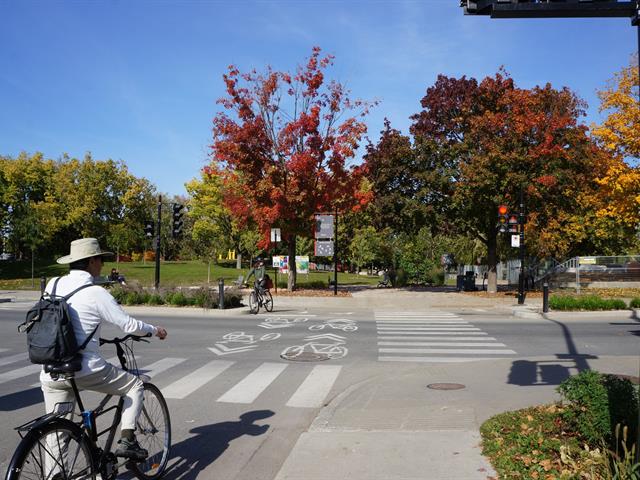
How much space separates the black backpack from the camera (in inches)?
147

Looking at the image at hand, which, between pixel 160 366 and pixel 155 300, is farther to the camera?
pixel 155 300

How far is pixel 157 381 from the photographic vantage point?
9008mm

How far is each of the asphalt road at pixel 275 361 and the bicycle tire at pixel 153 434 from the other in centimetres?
24

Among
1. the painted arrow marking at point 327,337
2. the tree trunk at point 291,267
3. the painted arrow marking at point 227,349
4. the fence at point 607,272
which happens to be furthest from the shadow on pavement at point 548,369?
the fence at point 607,272

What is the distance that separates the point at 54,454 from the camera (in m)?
3.67

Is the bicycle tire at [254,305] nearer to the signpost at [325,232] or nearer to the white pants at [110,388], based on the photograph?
the signpost at [325,232]

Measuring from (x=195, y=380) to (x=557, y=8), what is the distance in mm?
7157

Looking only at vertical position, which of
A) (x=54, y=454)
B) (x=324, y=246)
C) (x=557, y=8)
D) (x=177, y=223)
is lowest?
(x=54, y=454)

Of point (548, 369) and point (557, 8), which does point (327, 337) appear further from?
point (557, 8)

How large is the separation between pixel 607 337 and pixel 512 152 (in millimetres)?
15153

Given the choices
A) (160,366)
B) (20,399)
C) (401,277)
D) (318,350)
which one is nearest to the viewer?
(20,399)

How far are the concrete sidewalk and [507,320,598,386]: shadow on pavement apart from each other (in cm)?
5

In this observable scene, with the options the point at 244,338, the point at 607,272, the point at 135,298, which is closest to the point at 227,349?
the point at 244,338

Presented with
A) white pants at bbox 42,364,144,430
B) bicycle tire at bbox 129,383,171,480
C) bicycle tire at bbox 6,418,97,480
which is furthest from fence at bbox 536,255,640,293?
bicycle tire at bbox 6,418,97,480
